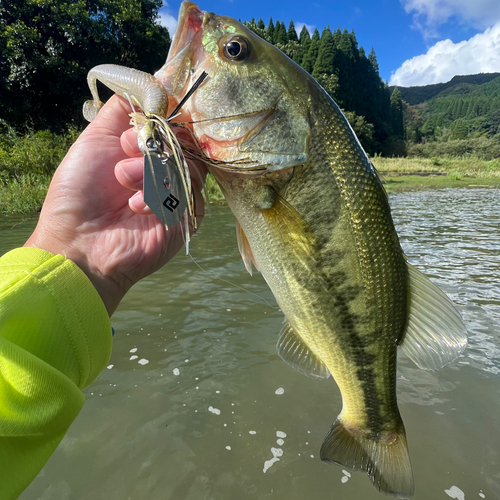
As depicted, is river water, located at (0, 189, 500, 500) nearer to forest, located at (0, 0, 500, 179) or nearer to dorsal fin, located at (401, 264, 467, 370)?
dorsal fin, located at (401, 264, 467, 370)

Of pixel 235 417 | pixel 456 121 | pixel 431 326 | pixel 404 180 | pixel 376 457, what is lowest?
pixel 235 417

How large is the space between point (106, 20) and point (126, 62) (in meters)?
2.64

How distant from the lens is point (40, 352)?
1.12 m

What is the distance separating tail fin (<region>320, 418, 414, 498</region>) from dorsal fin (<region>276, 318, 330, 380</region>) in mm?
336

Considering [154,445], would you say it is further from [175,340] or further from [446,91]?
[446,91]

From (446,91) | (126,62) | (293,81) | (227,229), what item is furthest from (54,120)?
(446,91)

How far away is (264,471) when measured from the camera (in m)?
2.30

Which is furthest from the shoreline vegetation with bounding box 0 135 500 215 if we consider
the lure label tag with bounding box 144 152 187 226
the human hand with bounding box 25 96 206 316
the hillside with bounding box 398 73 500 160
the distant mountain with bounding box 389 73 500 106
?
the distant mountain with bounding box 389 73 500 106

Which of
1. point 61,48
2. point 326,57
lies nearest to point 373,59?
point 326,57

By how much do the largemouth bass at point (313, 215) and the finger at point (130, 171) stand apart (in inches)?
9.8

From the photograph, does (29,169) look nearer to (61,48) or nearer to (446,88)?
(61,48)

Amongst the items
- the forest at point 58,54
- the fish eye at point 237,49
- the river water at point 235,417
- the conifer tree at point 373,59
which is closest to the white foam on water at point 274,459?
the river water at point 235,417

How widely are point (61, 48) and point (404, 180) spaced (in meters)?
25.9

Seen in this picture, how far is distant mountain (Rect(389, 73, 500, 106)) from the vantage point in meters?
160
